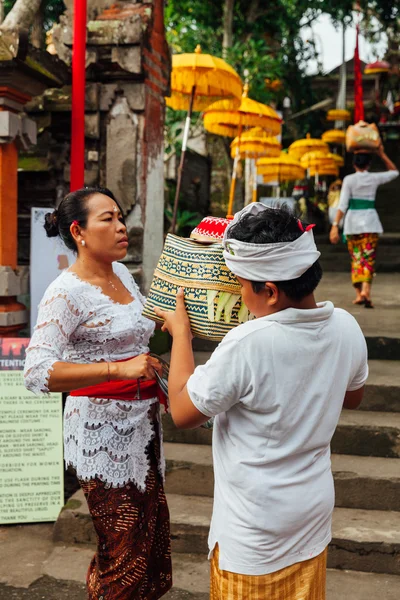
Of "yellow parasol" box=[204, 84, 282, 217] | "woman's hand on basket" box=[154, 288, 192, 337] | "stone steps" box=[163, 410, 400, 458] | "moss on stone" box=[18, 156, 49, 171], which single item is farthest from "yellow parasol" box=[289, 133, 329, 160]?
"woman's hand on basket" box=[154, 288, 192, 337]

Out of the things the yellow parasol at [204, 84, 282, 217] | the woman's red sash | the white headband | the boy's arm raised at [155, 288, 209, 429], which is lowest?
the woman's red sash

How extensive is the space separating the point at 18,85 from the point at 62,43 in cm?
126

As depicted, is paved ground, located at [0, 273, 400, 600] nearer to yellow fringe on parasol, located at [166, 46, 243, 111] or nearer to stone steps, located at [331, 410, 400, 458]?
stone steps, located at [331, 410, 400, 458]

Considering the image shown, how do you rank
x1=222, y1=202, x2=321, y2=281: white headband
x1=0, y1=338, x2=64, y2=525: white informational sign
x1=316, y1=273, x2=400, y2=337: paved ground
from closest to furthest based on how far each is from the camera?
x1=222, y1=202, x2=321, y2=281: white headband
x1=0, y1=338, x2=64, y2=525: white informational sign
x1=316, y1=273, x2=400, y2=337: paved ground

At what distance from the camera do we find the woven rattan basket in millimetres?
1818

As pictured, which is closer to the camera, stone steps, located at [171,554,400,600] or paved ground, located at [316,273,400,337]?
stone steps, located at [171,554,400,600]

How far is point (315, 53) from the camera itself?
683 inches

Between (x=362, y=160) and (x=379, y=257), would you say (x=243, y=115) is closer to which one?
(x=362, y=160)

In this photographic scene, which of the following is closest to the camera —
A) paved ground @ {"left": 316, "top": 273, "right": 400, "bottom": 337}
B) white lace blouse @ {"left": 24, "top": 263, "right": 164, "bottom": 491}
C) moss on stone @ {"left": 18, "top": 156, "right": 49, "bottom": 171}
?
white lace blouse @ {"left": 24, "top": 263, "right": 164, "bottom": 491}

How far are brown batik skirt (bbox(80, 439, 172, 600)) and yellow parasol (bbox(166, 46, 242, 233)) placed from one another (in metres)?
5.47

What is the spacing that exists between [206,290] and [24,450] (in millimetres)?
2469

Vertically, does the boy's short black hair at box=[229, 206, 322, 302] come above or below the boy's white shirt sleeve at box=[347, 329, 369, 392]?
above

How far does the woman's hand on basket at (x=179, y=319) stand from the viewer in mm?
1817


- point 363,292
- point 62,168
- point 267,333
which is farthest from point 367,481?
point 363,292
